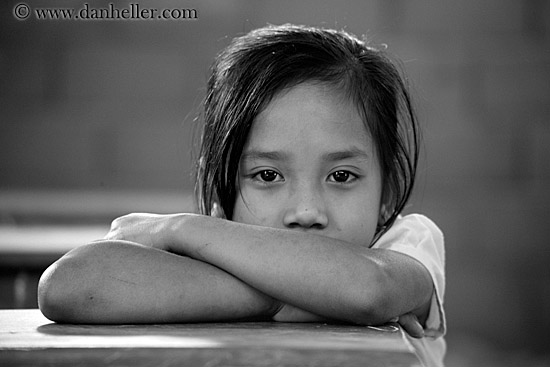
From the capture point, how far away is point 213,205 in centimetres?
118

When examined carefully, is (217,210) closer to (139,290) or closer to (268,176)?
(268,176)

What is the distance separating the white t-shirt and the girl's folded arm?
0.21m

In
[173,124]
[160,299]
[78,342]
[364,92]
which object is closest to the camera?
[78,342]

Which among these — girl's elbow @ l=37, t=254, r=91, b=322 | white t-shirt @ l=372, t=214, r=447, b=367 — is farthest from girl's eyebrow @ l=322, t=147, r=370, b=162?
girl's elbow @ l=37, t=254, r=91, b=322

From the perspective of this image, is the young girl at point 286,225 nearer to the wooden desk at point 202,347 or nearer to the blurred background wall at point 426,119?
the wooden desk at point 202,347

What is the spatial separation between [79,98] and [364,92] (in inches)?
76.5

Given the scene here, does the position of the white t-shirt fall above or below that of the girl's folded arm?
below

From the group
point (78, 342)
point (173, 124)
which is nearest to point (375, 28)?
point (173, 124)

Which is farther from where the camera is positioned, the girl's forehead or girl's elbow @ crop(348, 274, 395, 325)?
the girl's forehead

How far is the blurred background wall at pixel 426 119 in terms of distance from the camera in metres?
2.87

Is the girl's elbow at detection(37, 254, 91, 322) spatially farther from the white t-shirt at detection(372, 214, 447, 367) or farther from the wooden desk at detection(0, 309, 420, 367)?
the white t-shirt at detection(372, 214, 447, 367)

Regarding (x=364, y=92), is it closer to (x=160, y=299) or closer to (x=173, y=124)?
(x=160, y=299)

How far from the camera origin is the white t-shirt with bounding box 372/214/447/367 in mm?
1073

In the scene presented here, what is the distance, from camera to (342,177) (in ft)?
3.46
